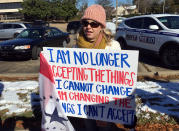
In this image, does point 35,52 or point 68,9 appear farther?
point 68,9

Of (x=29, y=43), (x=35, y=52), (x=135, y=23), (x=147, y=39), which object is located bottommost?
(x=35, y=52)

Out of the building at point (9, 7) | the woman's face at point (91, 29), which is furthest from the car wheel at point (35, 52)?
the building at point (9, 7)

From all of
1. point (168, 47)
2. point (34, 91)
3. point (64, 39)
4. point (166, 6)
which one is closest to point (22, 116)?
point (34, 91)

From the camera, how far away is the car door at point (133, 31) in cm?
812

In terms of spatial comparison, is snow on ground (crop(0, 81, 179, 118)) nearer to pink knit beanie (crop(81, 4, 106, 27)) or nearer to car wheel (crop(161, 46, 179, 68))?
car wheel (crop(161, 46, 179, 68))

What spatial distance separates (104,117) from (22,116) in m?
1.93

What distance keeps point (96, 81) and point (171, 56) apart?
16.7 feet

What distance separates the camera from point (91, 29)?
233 cm

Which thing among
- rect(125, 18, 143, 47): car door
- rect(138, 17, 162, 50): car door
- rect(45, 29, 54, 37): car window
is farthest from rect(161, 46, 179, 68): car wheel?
rect(45, 29, 54, 37): car window

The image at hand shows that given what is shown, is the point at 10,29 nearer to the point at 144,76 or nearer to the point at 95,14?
the point at 144,76

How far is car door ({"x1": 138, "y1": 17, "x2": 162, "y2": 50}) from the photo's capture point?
707cm

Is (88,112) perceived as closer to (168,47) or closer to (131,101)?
(131,101)

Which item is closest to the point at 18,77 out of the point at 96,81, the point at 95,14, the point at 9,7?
the point at 96,81

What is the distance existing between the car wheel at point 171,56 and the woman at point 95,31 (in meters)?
4.77
